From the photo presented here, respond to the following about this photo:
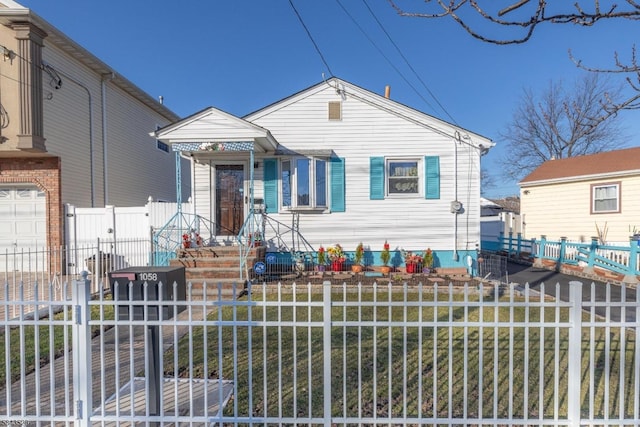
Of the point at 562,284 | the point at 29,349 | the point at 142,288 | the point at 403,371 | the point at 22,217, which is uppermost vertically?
the point at 22,217

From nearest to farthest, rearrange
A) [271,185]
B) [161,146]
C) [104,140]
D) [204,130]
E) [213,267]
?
[213,267], [204,130], [271,185], [104,140], [161,146]

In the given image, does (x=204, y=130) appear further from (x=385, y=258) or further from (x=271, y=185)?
(x=385, y=258)

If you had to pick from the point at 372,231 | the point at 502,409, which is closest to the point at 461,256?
the point at 372,231

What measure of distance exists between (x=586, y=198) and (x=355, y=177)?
428 inches

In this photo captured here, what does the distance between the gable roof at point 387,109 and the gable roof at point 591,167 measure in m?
7.34

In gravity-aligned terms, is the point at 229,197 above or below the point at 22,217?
above

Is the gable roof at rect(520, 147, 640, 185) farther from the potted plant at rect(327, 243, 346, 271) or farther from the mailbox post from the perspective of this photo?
the mailbox post

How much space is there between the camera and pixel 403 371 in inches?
149

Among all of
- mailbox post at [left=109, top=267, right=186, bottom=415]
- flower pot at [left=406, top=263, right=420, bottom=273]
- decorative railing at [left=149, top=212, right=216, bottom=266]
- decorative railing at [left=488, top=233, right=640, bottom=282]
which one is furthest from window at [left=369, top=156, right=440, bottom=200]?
mailbox post at [left=109, top=267, right=186, bottom=415]

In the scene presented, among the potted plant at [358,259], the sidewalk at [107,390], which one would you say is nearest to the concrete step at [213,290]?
the sidewalk at [107,390]

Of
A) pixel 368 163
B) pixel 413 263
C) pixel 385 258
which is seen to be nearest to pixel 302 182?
pixel 368 163

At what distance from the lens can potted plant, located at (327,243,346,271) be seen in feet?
32.2

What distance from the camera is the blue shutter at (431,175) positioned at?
33.6 ft

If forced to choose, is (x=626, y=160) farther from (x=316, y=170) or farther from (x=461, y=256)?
(x=316, y=170)
